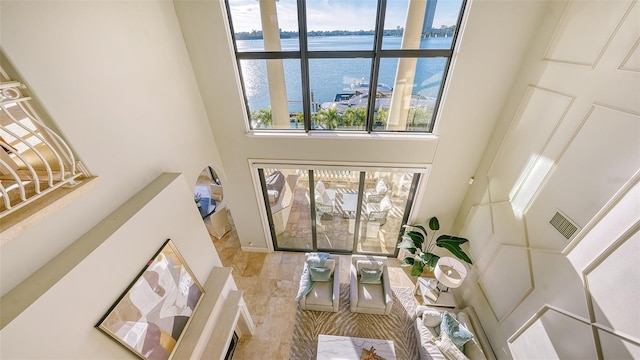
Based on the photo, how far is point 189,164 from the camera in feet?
10.9

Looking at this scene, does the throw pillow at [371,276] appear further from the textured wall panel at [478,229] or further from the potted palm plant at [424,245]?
the textured wall panel at [478,229]

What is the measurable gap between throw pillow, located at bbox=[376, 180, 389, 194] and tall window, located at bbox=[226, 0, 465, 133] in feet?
3.42

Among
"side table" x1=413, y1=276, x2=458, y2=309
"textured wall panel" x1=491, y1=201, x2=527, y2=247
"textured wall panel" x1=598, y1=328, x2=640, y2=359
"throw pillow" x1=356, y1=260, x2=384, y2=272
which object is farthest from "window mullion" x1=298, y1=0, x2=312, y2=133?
"textured wall panel" x1=598, y1=328, x2=640, y2=359

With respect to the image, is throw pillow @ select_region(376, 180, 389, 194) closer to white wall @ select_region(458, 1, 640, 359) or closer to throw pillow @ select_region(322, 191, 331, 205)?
throw pillow @ select_region(322, 191, 331, 205)

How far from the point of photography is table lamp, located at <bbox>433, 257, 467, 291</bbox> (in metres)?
3.60

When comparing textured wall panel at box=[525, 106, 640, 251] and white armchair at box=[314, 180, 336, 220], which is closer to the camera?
textured wall panel at box=[525, 106, 640, 251]

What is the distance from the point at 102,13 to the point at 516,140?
4.72m

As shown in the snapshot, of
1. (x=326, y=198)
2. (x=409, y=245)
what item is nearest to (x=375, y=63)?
(x=326, y=198)

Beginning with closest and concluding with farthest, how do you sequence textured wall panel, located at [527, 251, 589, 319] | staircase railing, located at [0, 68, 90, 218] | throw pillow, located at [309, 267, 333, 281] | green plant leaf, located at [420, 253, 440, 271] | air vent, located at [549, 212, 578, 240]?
staircase railing, located at [0, 68, 90, 218] < textured wall panel, located at [527, 251, 589, 319] < air vent, located at [549, 212, 578, 240] < green plant leaf, located at [420, 253, 440, 271] < throw pillow, located at [309, 267, 333, 281]

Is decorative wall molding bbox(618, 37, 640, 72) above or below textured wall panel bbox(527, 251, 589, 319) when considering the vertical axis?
above

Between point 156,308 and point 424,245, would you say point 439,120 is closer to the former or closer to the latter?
point 424,245

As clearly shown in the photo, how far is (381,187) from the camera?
175 inches

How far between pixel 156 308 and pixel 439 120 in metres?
4.16

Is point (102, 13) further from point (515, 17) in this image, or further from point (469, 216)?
point (469, 216)
